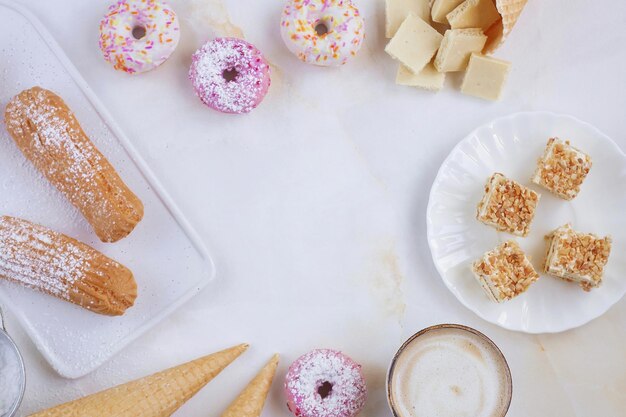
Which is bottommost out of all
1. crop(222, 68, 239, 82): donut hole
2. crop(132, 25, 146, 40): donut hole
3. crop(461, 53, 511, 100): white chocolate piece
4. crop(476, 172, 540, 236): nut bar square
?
crop(476, 172, 540, 236): nut bar square

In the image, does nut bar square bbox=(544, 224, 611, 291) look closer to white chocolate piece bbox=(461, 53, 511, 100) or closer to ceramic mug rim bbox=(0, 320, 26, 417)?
white chocolate piece bbox=(461, 53, 511, 100)

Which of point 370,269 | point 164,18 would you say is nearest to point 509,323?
point 370,269

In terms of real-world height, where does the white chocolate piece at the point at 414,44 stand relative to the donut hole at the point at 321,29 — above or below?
below

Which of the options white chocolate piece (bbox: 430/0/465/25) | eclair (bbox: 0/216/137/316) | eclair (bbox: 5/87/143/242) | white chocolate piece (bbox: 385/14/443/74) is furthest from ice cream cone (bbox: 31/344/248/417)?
white chocolate piece (bbox: 430/0/465/25)

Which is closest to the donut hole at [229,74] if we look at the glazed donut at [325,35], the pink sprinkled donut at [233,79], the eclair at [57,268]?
the pink sprinkled donut at [233,79]

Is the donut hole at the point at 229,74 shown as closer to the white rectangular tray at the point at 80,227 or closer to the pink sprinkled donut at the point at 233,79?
the pink sprinkled donut at the point at 233,79
